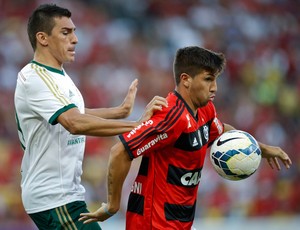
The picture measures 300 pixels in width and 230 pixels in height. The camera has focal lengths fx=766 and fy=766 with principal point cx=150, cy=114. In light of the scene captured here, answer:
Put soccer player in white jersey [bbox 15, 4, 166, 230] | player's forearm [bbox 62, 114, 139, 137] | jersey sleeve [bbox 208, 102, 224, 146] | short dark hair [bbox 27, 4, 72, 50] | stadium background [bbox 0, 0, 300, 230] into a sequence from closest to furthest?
player's forearm [bbox 62, 114, 139, 137] < soccer player in white jersey [bbox 15, 4, 166, 230] < short dark hair [bbox 27, 4, 72, 50] < jersey sleeve [bbox 208, 102, 224, 146] < stadium background [bbox 0, 0, 300, 230]

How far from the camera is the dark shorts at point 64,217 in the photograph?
5.31 m

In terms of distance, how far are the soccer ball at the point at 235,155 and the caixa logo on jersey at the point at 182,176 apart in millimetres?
192

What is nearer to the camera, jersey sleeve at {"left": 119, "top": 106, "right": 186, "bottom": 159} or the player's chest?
jersey sleeve at {"left": 119, "top": 106, "right": 186, "bottom": 159}

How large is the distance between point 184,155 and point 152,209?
435 millimetres

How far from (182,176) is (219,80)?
8126mm

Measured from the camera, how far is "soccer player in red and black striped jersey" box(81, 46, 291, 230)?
5.12 metres

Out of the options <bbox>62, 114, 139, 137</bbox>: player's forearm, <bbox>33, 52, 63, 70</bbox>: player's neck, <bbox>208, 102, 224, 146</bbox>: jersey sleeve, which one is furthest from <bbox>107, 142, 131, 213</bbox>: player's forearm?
<bbox>208, 102, 224, 146</bbox>: jersey sleeve

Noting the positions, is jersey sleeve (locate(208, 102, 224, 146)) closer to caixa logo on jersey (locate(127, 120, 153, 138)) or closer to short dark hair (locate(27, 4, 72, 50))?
caixa logo on jersey (locate(127, 120, 153, 138))

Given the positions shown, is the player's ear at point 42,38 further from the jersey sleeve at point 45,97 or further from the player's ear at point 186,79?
the player's ear at point 186,79

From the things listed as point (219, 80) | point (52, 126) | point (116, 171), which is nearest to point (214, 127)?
point (116, 171)

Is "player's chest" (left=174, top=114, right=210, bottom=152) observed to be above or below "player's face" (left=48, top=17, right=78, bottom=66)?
below

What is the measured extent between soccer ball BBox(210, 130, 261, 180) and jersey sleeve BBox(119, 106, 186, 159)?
17.9 inches

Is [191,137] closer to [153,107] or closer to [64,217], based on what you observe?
[153,107]

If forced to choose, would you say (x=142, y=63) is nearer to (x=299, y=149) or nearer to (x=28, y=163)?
(x=299, y=149)
